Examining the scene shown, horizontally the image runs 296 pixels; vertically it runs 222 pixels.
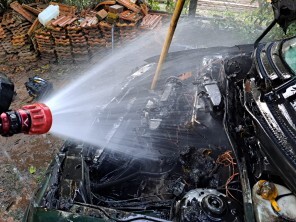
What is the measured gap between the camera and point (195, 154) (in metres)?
2.81

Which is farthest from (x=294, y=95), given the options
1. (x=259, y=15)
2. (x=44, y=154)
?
(x=259, y=15)

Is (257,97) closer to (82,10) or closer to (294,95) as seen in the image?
(294,95)

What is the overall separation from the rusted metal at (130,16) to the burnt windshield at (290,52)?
429 centimetres

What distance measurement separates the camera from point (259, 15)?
7586mm

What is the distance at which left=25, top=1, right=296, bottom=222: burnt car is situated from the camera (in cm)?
217

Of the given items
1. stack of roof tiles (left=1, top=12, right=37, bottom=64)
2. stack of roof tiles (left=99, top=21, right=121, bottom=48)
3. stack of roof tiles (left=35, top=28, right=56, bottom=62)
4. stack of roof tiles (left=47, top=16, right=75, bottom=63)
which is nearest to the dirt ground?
stack of roof tiles (left=47, top=16, right=75, bottom=63)

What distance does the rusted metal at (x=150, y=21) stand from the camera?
22.8 feet

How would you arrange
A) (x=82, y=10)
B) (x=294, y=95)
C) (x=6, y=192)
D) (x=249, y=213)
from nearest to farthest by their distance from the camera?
1. (x=249, y=213)
2. (x=294, y=95)
3. (x=6, y=192)
4. (x=82, y=10)

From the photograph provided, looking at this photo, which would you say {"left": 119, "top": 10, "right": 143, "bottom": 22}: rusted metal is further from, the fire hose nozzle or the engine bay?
the fire hose nozzle

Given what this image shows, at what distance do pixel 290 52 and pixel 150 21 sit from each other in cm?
458

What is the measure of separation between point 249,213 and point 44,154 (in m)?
3.70

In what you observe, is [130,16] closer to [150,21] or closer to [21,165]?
[150,21]

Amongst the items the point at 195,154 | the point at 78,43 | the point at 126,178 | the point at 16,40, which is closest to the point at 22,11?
the point at 16,40

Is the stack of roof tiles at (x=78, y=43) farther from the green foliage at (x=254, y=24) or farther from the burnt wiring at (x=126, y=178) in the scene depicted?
the burnt wiring at (x=126, y=178)
